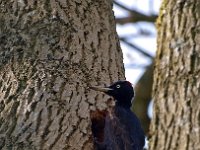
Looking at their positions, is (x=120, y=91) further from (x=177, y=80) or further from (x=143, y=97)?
(x=143, y=97)

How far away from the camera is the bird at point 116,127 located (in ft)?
16.6

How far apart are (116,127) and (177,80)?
5.01 feet

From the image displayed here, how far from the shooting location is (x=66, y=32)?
5.13m

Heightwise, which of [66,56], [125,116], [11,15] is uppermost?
[11,15]

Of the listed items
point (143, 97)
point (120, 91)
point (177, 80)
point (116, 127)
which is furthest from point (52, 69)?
point (143, 97)

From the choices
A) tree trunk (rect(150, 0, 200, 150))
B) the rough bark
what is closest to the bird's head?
tree trunk (rect(150, 0, 200, 150))

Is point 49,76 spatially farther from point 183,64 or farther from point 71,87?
point 183,64

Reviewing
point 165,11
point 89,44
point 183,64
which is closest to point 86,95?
point 89,44

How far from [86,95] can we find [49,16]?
25.1 inches

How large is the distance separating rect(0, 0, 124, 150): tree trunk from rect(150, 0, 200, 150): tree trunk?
1223 millimetres

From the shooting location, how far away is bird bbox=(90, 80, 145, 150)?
5066 mm

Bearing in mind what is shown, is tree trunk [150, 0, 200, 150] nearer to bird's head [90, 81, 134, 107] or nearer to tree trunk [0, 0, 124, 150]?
bird's head [90, 81, 134, 107]

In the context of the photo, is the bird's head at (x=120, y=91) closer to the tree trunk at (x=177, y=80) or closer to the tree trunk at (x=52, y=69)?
the tree trunk at (x=52, y=69)

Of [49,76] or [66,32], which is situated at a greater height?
[66,32]
